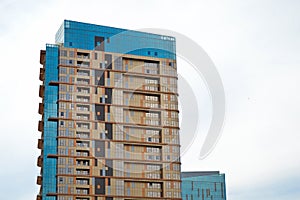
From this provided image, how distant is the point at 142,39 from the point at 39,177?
26082 mm

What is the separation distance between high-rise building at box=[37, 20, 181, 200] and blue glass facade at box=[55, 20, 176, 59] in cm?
15

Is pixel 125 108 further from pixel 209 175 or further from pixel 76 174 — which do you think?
pixel 209 175

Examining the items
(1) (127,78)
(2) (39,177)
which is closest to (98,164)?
(2) (39,177)

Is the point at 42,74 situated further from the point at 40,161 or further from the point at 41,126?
the point at 40,161

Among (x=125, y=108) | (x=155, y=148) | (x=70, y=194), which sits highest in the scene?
(x=125, y=108)

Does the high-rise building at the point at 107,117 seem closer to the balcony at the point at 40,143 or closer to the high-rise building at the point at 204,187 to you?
the balcony at the point at 40,143

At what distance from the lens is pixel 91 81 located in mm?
85375

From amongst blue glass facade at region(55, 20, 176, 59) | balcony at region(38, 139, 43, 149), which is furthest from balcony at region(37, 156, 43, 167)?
blue glass facade at region(55, 20, 176, 59)

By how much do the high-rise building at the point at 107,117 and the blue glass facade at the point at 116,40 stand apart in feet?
0.49

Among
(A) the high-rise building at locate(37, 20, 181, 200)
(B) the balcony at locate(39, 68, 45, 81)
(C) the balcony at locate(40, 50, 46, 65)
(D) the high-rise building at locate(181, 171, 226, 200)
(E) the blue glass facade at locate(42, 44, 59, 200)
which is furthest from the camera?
(D) the high-rise building at locate(181, 171, 226, 200)

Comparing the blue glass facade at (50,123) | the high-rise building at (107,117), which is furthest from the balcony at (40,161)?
the blue glass facade at (50,123)

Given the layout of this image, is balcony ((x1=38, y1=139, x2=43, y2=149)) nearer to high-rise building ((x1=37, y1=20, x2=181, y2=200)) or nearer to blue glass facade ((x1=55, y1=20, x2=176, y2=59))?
high-rise building ((x1=37, y1=20, x2=181, y2=200))

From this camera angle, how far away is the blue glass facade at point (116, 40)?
8550 centimetres

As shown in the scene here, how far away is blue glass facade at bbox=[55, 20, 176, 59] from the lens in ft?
281
